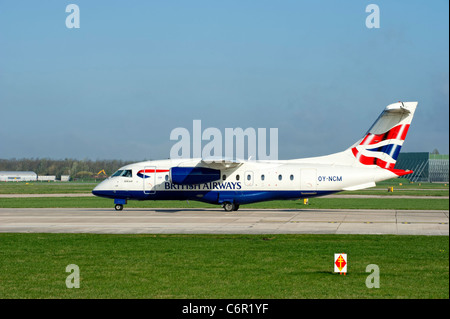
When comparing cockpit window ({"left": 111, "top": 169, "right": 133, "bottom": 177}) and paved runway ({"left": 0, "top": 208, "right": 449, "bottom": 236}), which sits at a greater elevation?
cockpit window ({"left": 111, "top": 169, "right": 133, "bottom": 177})

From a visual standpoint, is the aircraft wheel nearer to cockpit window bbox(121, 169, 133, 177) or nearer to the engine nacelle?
the engine nacelle

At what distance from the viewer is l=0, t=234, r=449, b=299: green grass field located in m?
13.7

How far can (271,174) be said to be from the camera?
41750 millimetres

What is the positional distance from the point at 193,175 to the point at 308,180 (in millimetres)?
8793

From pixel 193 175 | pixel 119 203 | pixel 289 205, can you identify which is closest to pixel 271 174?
pixel 193 175

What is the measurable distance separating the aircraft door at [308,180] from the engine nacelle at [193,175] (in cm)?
652

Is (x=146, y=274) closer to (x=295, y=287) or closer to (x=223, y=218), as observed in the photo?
(x=295, y=287)

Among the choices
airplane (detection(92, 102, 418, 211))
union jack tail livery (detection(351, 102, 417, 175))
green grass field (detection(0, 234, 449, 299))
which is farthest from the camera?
airplane (detection(92, 102, 418, 211))

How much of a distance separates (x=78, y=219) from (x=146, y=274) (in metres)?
20.7

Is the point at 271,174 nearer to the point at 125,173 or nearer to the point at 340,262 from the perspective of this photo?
the point at 125,173

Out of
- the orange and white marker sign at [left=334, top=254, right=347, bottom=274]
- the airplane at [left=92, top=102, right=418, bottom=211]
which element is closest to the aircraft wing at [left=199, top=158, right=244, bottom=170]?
the airplane at [left=92, top=102, right=418, bottom=211]

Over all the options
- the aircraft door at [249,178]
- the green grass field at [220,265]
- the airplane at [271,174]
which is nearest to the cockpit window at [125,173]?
the airplane at [271,174]

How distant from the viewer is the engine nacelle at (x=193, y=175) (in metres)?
42.0
